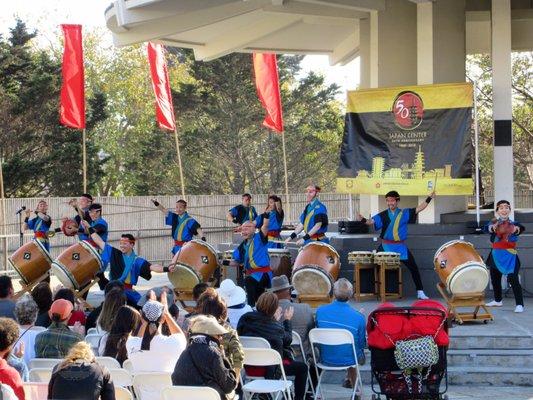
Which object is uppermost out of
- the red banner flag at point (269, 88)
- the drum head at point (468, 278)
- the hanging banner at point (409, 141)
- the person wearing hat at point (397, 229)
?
the red banner flag at point (269, 88)

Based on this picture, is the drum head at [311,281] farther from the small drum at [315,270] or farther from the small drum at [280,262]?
the small drum at [280,262]

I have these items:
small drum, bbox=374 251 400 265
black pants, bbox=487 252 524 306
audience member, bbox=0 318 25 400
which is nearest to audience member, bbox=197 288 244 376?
audience member, bbox=0 318 25 400

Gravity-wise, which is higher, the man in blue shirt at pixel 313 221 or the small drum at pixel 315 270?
the man in blue shirt at pixel 313 221

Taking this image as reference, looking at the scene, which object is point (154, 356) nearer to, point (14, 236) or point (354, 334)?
point (354, 334)

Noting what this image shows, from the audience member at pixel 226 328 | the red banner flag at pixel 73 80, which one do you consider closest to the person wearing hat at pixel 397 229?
the audience member at pixel 226 328

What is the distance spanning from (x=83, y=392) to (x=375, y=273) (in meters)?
8.39

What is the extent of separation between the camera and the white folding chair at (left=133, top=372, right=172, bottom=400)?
699cm

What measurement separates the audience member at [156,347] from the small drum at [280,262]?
6.73 metres

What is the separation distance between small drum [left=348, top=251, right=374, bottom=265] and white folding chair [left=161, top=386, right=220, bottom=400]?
7574 mm

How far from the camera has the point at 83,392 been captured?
231 inches

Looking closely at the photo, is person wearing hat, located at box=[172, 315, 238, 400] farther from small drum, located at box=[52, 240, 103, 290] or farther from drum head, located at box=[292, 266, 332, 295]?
small drum, located at box=[52, 240, 103, 290]

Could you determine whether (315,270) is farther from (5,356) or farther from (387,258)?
(5,356)

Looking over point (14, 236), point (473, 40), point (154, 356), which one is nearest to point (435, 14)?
point (473, 40)

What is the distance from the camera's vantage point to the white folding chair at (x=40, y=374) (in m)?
7.13
